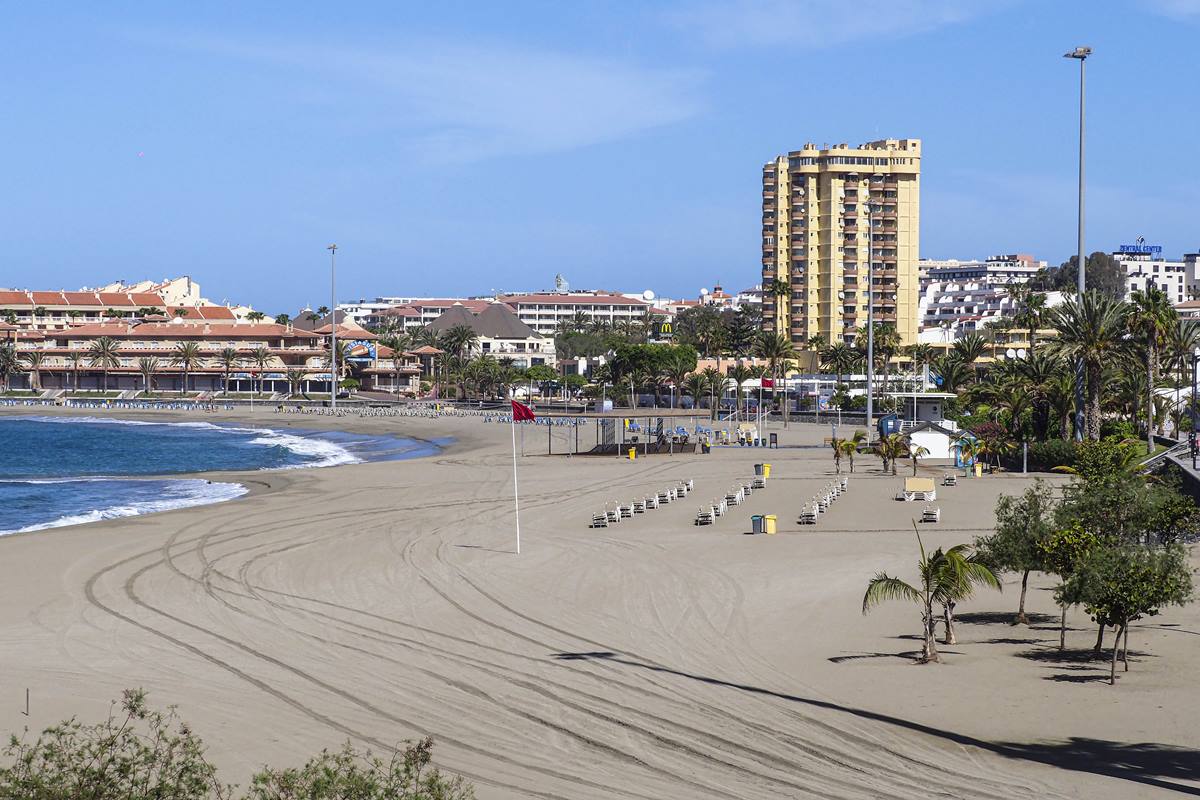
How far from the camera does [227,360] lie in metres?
148

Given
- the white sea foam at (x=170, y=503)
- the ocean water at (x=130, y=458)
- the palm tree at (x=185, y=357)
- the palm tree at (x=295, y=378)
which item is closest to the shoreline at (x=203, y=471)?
the white sea foam at (x=170, y=503)

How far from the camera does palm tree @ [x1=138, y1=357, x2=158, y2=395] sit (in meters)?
148

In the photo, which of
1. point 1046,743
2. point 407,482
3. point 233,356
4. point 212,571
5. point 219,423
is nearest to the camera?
point 1046,743

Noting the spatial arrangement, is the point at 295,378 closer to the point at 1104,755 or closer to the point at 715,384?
the point at 715,384

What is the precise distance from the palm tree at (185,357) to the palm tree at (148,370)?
2.06 meters

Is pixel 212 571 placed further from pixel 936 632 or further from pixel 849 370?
pixel 849 370

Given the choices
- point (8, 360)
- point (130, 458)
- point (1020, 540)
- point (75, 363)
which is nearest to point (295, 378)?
point (75, 363)

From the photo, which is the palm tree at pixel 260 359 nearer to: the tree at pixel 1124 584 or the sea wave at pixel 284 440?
the sea wave at pixel 284 440

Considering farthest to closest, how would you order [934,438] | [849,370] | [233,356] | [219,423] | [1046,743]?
1. [233,356]
2. [849,370]
3. [219,423]
4. [934,438]
5. [1046,743]

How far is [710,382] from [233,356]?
5693 cm

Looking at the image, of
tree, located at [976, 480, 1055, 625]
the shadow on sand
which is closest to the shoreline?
tree, located at [976, 480, 1055, 625]

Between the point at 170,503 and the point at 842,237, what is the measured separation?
114 m

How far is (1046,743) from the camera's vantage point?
51.4ft

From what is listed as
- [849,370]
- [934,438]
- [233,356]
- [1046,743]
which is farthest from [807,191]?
[1046,743]
